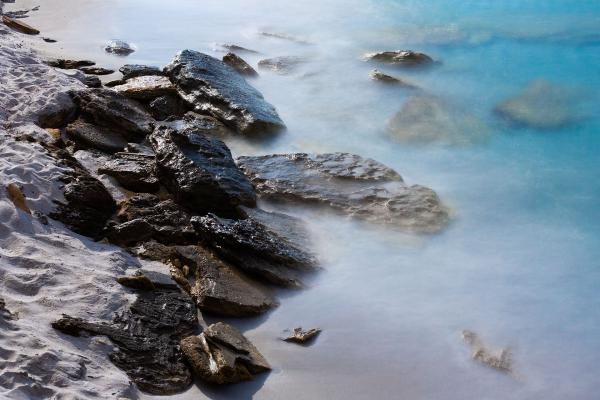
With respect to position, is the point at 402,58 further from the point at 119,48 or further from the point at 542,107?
the point at 119,48

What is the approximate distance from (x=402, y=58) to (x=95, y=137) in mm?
5217

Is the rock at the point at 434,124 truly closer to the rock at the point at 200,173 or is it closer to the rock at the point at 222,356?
the rock at the point at 200,173

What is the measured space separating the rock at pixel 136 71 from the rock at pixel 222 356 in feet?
15.9

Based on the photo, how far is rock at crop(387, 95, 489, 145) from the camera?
8.03 meters

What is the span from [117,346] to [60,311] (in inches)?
16.9

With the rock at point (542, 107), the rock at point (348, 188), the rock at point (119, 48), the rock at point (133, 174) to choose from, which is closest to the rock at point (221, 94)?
the rock at point (348, 188)

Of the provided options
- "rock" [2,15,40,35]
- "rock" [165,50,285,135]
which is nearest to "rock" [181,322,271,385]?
"rock" [165,50,285,135]

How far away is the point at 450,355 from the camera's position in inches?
181

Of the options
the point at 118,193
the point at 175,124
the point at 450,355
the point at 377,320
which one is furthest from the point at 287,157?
the point at 450,355

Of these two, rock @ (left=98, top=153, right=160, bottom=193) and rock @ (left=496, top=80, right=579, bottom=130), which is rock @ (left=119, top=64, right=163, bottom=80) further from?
rock @ (left=496, top=80, right=579, bottom=130)

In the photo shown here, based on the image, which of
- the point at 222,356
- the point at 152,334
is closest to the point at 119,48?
the point at 152,334

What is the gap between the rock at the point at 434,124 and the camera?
803 cm

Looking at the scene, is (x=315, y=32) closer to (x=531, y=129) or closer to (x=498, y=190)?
(x=531, y=129)

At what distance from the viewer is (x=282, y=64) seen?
10047 millimetres
